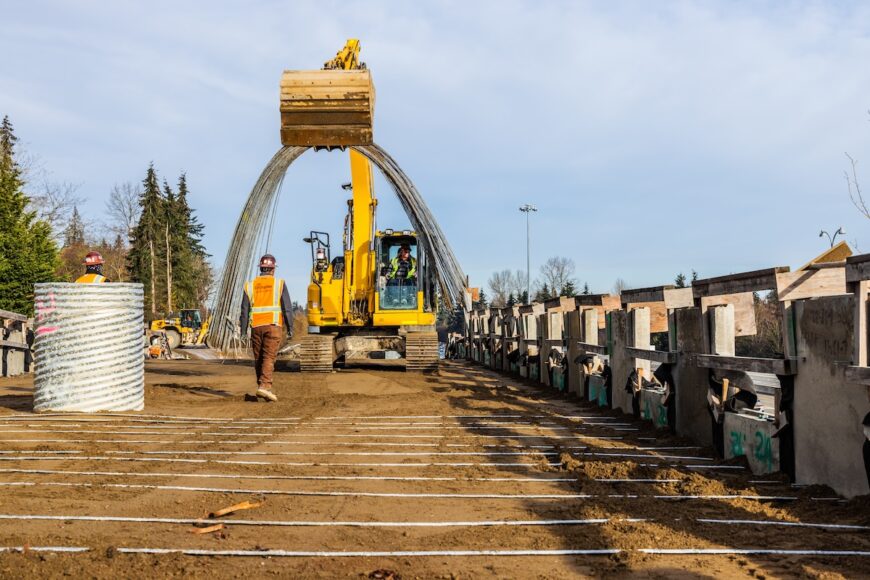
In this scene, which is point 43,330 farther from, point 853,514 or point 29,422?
point 853,514

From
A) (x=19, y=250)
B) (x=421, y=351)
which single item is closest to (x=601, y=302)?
(x=421, y=351)

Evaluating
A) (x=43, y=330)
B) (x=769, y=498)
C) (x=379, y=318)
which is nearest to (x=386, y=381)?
(x=379, y=318)

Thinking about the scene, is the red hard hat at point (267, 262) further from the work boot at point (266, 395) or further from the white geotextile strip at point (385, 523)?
the white geotextile strip at point (385, 523)

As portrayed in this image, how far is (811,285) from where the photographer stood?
5.30 meters

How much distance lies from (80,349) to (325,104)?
17.4 ft

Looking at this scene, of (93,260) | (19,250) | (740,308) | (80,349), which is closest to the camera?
(740,308)

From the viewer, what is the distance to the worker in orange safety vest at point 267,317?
435 inches

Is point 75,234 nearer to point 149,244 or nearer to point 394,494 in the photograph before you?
point 149,244

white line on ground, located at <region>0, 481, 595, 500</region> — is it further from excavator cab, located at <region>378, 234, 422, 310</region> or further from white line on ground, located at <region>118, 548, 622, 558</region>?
excavator cab, located at <region>378, 234, 422, 310</region>

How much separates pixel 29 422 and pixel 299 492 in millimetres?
4478

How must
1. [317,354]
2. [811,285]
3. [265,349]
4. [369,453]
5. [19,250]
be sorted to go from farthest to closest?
[19,250]
[317,354]
[265,349]
[369,453]
[811,285]

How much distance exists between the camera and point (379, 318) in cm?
1761

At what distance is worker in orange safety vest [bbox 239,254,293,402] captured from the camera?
11055mm

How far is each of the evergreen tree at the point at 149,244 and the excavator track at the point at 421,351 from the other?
48.8 metres
